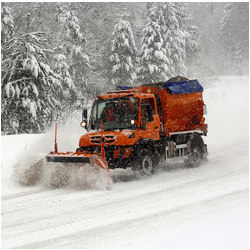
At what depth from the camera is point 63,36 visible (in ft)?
100

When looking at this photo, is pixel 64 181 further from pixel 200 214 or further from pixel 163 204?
pixel 200 214

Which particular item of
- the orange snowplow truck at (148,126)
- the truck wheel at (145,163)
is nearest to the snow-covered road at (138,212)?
the truck wheel at (145,163)

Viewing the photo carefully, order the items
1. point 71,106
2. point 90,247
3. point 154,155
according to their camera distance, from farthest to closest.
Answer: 1. point 71,106
2. point 154,155
3. point 90,247

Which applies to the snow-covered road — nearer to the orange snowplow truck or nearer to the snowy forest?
the orange snowplow truck

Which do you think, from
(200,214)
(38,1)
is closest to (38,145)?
(200,214)

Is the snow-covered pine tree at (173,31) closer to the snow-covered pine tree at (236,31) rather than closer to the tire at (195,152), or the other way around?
the tire at (195,152)

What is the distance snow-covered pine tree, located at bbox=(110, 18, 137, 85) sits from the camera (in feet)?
101

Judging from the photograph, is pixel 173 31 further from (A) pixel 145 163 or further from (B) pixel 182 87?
(A) pixel 145 163

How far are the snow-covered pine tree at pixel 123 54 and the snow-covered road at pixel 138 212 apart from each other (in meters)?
18.2

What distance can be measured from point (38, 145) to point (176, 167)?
175 inches

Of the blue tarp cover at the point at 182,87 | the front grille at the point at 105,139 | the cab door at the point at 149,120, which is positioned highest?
the blue tarp cover at the point at 182,87

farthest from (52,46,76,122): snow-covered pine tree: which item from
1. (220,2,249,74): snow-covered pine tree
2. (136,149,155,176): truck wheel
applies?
(220,2,249,74): snow-covered pine tree

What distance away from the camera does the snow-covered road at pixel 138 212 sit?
21.1ft

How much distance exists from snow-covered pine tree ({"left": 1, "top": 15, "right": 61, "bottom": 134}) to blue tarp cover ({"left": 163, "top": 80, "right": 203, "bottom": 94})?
9196 millimetres
